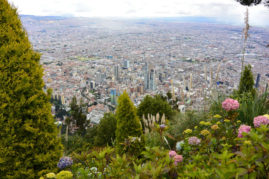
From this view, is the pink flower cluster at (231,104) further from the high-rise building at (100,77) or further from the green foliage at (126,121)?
the high-rise building at (100,77)

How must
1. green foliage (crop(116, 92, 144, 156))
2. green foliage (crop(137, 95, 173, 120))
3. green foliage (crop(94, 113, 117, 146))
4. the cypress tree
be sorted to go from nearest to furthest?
the cypress tree < green foliage (crop(116, 92, 144, 156)) < green foliage (crop(94, 113, 117, 146)) < green foliage (crop(137, 95, 173, 120))

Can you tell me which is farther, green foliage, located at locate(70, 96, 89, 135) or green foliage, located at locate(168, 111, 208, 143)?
green foliage, located at locate(70, 96, 89, 135)

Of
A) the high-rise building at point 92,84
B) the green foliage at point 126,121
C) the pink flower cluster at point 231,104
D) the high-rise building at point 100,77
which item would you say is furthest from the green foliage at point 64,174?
the high-rise building at point 100,77

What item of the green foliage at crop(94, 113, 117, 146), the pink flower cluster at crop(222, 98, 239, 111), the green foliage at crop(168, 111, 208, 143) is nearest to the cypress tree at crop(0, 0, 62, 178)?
the pink flower cluster at crop(222, 98, 239, 111)

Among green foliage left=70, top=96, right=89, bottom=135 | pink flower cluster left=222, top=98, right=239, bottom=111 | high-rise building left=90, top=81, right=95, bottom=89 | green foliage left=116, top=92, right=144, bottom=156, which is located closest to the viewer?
pink flower cluster left=222, top=98, right=239, bottom=111

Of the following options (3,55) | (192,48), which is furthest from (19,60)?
(192,48)

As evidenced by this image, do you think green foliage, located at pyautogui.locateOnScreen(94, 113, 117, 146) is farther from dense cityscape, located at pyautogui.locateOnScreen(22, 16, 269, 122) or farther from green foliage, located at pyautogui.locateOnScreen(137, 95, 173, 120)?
dense cityscape, located at pyautogui.locateOnScreen(22, 16, 269, 122)

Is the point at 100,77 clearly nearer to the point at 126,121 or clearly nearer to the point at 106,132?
the point at 106,132

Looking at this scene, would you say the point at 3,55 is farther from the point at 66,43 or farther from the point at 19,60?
the point at 66,43
